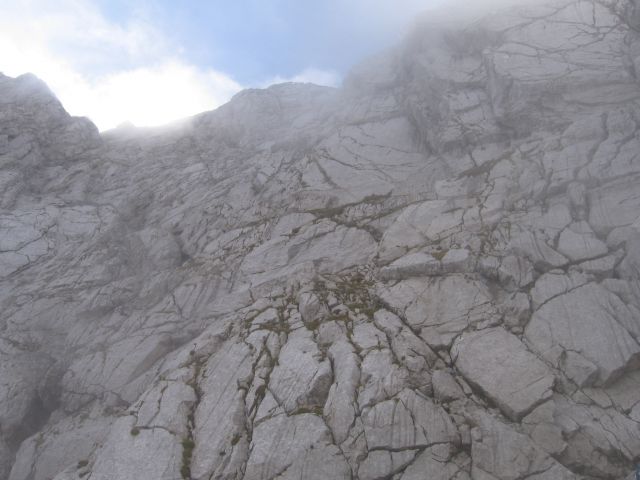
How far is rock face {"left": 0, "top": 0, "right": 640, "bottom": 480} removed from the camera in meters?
15.1

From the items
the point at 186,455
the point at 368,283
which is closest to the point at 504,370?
the point at 368,283

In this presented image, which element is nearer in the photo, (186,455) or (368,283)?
(186,455)

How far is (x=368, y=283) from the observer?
73.3 ft

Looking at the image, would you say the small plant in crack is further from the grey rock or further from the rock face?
the grey rock

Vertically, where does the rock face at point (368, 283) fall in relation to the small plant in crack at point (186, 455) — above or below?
above

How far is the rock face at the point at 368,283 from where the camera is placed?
15.1 m

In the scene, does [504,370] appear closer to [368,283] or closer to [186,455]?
[368,283]

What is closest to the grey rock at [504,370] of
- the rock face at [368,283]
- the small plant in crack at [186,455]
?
the rock face at [368,283]

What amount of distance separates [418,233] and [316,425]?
12.9 meters

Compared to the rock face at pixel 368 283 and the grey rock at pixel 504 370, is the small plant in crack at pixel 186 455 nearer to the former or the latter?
the rock face at pixel 368 283

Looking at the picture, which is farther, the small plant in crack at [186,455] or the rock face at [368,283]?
the small plant in crack at [186,455]

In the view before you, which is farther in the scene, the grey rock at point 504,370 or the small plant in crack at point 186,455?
the small plant in crack at point 186,455

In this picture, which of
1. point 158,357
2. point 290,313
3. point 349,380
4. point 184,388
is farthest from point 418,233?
point 158,357

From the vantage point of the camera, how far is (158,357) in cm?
2442
